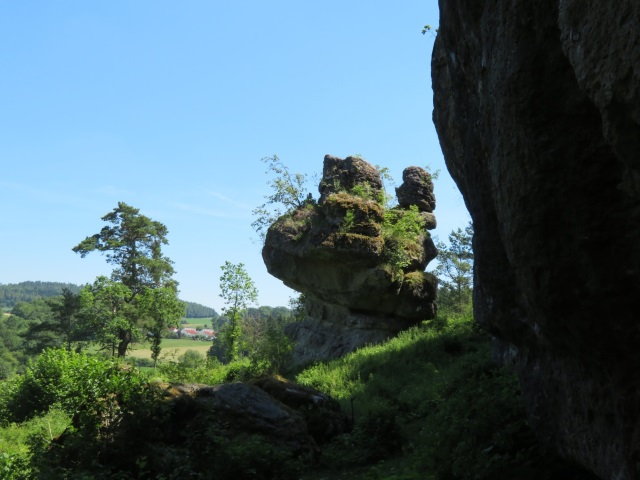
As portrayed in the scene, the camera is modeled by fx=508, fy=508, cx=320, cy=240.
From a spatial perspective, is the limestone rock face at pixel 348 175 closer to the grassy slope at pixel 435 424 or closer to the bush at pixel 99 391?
the grassy slope at pixel 435 424

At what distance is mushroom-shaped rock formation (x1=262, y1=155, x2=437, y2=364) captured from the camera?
2542 cm

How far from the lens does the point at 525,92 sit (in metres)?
4.45

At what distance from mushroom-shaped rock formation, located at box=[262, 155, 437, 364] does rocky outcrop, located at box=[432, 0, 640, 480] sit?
19574mm

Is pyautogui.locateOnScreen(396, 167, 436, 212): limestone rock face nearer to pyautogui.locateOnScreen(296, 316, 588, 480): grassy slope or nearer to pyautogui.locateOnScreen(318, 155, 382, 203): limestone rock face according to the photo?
pyautogui.locateOnScreen(318, 155, 382, 203): limestone rock face

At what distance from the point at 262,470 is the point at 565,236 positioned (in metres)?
6.30

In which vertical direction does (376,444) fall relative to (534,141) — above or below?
below

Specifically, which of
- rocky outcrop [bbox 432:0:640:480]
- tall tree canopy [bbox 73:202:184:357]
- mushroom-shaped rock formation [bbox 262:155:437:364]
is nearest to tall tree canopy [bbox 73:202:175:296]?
tall tree canopy [bbox 73:202:184:357]

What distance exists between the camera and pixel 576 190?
4.13 meters

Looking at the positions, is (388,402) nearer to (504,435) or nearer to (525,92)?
(504,435)

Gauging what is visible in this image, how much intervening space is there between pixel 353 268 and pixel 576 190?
2176 cm

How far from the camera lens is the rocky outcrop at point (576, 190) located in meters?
3.23

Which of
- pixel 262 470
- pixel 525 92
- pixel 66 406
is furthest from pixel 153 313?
pixel 525 92

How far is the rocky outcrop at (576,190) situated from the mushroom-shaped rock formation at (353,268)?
19574 mm

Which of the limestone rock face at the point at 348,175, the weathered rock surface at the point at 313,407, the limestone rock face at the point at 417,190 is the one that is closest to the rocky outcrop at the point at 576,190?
the weathered rock surface at the point at 313,407
